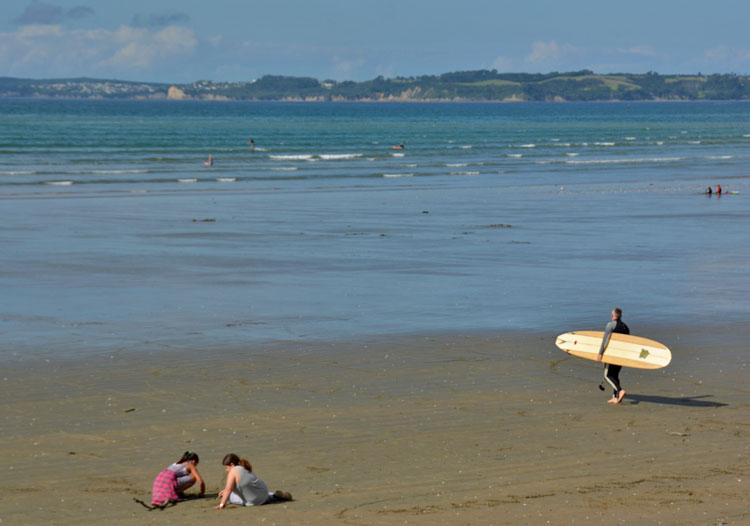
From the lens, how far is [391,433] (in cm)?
1767

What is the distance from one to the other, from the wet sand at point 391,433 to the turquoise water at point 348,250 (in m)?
2.22

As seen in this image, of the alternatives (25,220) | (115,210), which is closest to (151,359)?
(25,220)

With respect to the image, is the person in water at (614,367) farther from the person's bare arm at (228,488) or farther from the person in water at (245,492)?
the person's bare arm at (228,488)

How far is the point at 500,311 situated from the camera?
86.8ft

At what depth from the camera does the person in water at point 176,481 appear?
14.7 metres

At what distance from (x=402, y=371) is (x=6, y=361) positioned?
6.52 meters

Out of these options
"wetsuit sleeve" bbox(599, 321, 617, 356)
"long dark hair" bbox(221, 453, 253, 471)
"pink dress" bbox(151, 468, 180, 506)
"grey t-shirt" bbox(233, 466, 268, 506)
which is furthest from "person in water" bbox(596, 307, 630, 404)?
"pink dress" bbox(151, 468, 180, 506)

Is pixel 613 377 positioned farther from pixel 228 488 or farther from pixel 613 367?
pixel 228 488

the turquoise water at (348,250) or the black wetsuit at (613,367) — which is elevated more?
the black wetsuit at (613,367)

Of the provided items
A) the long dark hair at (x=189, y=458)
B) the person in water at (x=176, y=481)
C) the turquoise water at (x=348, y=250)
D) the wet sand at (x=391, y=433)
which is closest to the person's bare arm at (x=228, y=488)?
the wet sand at (x=391, y=433)

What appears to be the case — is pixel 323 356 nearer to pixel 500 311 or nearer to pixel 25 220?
pixel 500 311

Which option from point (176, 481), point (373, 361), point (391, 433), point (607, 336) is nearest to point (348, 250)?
point (373, 361)

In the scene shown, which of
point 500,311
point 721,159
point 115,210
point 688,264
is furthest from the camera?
point 721,159

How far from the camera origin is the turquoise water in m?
25.6
